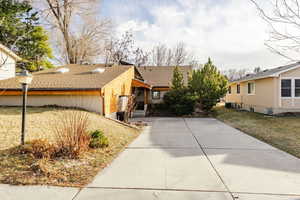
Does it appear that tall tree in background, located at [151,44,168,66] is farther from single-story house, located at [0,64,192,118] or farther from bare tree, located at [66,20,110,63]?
single-story house, located at [0,64,192,118]

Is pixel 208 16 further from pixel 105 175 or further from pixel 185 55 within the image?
pixel 185 55

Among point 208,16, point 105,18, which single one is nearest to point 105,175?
point 208,16

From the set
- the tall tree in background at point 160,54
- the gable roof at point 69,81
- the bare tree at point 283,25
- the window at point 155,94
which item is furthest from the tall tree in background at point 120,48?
the bare tree at point 283,25

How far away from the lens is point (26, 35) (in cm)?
1853

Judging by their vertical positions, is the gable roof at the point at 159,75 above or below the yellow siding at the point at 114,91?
above

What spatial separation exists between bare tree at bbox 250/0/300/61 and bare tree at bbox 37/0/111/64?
74.2 ft

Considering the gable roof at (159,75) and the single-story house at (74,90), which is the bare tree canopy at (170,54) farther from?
the single-story house at (74,90)

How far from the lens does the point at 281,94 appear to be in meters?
13.6

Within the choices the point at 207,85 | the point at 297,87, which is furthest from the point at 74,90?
the point at 297,87

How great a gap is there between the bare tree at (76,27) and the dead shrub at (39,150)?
67.5 feet

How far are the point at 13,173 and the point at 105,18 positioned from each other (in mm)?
23932

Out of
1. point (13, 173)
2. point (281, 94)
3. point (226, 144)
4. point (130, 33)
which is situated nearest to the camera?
point (13, 173)

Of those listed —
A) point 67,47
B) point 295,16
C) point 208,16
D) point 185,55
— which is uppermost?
point 185,55

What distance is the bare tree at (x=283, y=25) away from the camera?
3.23m
